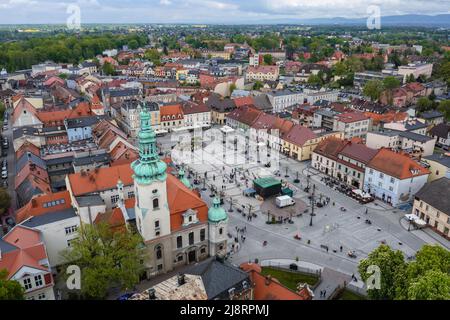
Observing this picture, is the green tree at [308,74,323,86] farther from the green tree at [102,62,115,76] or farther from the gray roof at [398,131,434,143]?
the green tree at [102,62,115,76]

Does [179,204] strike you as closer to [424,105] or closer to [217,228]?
[217,228]

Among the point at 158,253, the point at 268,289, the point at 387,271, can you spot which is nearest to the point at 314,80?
the point at 158,253

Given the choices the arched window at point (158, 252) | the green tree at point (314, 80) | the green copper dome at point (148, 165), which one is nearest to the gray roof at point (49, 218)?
the arched window at point (158, 252)

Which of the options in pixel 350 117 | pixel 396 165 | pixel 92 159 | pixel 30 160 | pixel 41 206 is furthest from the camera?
pixel 350 117

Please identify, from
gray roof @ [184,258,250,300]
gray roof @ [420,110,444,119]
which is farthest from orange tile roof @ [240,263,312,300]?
gray roof @ [420,110,444,119]


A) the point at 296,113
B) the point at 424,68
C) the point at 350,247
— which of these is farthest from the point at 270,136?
the point at 424,68
